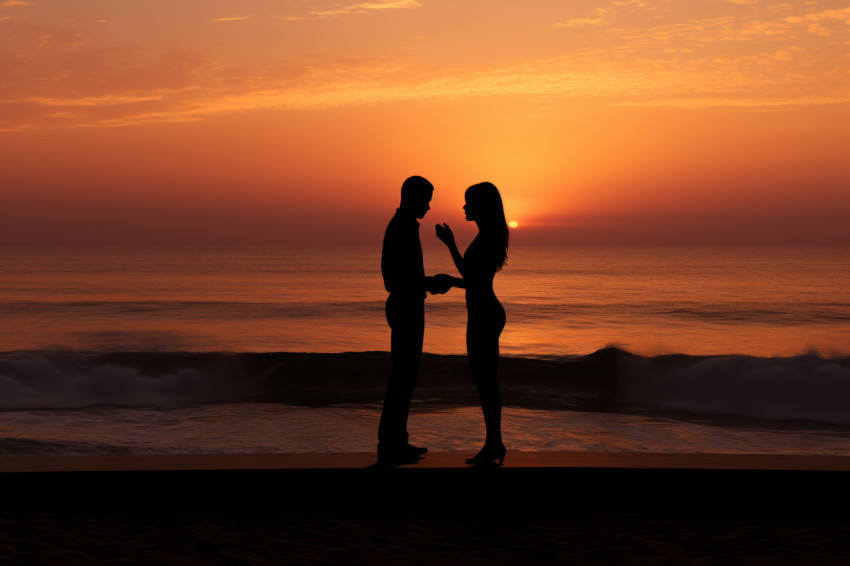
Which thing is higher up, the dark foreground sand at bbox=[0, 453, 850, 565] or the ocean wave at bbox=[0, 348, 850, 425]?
the dark foreground sand at bbox=[0, 453, 850, 565]

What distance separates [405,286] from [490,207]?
76 cm

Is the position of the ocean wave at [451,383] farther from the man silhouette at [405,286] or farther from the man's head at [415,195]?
the man's head at [415,195]

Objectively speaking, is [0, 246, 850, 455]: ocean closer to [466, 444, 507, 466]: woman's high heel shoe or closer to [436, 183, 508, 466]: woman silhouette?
[466, 444, 507, 466]: woman's high heel shoe

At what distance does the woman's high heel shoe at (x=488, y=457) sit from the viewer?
5273 mm

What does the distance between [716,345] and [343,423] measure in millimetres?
23108

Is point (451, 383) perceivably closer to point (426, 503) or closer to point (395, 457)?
point (395, 457)

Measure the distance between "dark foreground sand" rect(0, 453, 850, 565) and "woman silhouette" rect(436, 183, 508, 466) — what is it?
46 cm

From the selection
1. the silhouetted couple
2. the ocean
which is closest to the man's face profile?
the silhouetted couple

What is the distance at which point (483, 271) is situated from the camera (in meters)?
5.15

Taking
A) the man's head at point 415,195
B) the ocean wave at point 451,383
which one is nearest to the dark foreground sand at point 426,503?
the man's head at point 415,195

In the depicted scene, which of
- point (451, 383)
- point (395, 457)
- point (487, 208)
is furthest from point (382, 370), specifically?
point (487, 208)

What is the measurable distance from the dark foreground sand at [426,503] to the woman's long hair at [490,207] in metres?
1.52

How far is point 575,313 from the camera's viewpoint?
4266cm

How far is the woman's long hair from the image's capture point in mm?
5090
